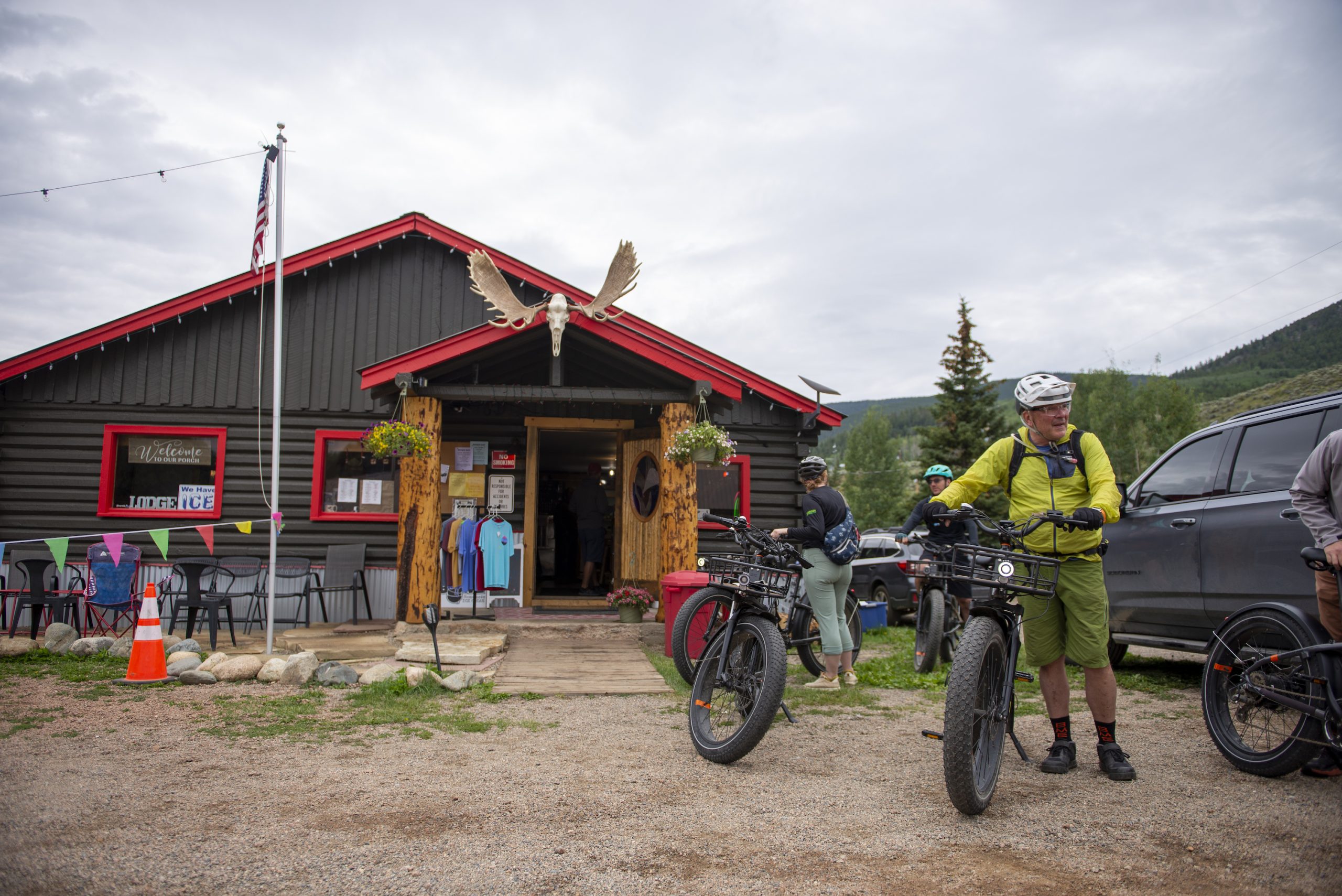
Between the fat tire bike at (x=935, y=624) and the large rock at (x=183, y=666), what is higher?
the fat tire bike at (x=935, y=624)

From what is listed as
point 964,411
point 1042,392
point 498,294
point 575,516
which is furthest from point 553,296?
point 964,411

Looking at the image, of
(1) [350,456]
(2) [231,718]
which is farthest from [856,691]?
(1) [350,456]

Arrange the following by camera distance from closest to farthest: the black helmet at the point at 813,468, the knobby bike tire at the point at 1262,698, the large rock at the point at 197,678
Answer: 1. the knobby bike tire at the point at 1262,698
2. the black helmet at the point at 813,468
3. the large rock at the point at 197,678

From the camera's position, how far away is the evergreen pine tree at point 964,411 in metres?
31.2

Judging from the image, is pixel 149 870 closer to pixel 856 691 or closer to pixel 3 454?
pixel 856 691

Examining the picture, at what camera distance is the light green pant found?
6125 mm

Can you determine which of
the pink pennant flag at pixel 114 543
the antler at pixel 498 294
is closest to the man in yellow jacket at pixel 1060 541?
the antler at pixel 498 294

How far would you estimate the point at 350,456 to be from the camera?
432 inches

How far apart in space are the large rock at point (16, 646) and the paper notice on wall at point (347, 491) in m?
3.63

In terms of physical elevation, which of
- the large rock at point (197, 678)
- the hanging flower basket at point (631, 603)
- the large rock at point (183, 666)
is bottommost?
the large rock at point (197, 678)

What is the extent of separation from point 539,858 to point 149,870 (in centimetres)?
134

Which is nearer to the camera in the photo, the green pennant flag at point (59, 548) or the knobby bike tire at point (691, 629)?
the knobby bike tire at point (691, 629)

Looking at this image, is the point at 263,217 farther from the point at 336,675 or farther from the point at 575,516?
the point at 575,516

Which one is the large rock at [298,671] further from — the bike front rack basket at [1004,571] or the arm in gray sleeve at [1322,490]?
the arm in gray sleeve at [1322,490]
